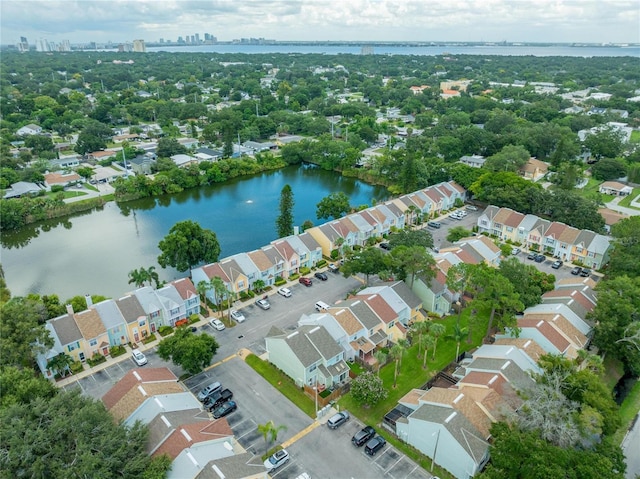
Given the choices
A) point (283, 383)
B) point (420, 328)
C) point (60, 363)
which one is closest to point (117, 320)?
point (60, 363)

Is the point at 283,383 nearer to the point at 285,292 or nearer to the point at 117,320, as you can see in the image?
the point at 285,292

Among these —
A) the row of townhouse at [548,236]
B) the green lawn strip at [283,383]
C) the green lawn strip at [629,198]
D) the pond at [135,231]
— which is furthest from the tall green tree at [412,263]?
the green lawn strip at [629,198]

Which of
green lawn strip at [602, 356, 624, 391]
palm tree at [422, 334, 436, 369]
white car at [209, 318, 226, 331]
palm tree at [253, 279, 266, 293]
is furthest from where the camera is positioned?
palm tree at [253, 279, 266, 293]

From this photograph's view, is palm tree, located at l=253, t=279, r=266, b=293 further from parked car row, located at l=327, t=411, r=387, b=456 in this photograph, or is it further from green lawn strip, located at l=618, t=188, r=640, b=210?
green lawn strip, located at l=618, t=188, r=640, b=210

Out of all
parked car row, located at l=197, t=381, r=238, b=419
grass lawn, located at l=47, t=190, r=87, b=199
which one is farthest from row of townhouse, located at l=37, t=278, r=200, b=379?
grass lawn, located at l=47, t=190, r=87, b=199

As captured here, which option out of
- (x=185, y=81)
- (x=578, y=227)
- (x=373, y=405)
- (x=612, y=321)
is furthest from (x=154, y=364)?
(x=185, y=81)
